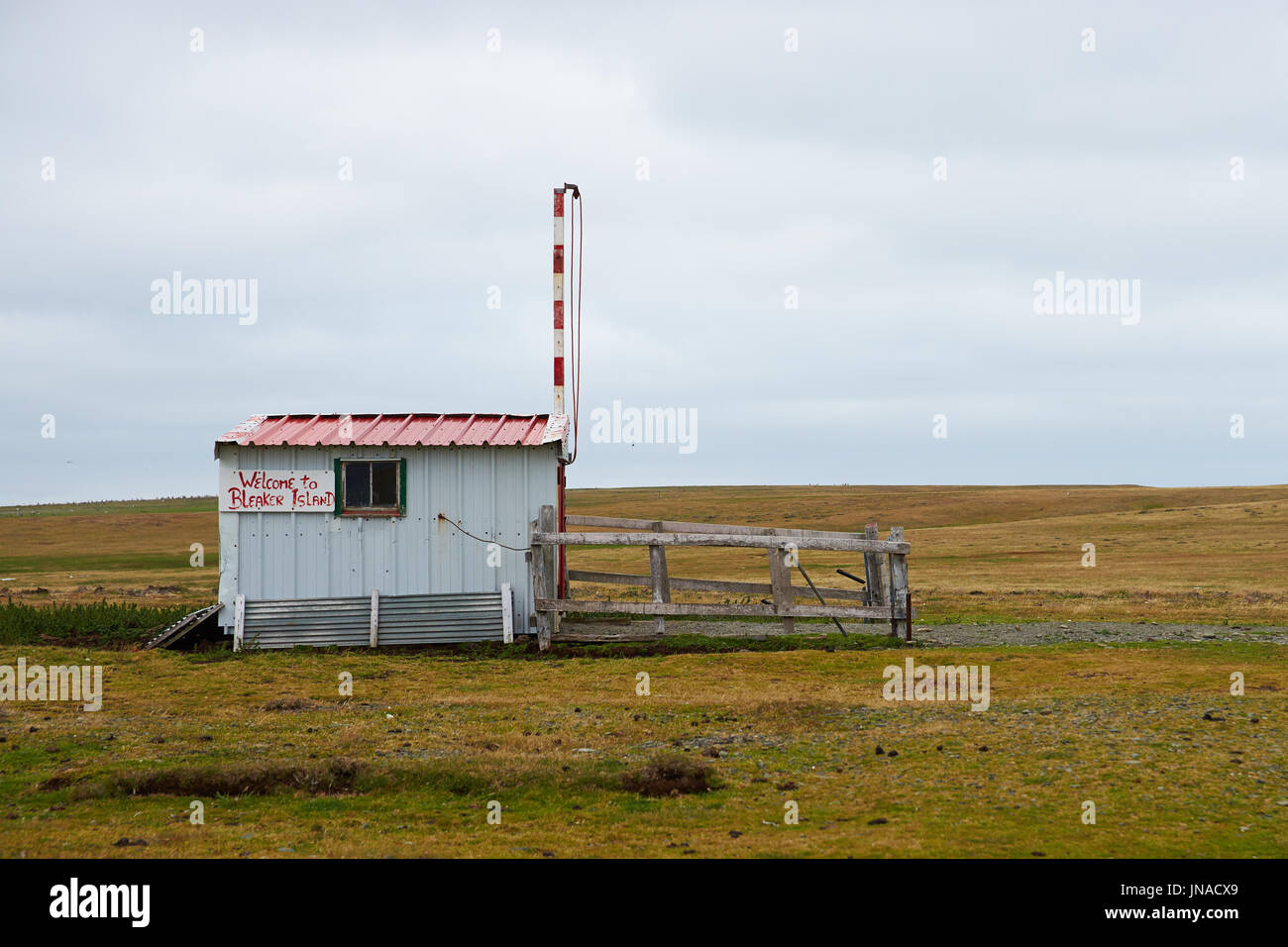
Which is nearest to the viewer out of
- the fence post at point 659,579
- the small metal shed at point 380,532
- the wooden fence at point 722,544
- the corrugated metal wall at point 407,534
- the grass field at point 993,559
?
the wooden fence at point 722,544

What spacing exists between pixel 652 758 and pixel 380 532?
1251cm

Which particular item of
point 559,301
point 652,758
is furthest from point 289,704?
point 559,301

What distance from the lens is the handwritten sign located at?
2280 centimetres

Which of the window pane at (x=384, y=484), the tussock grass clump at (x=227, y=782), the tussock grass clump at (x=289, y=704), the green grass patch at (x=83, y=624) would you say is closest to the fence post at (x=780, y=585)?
the window pane at (x=384, y=484)

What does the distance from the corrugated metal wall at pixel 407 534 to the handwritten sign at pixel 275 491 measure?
0.15 m

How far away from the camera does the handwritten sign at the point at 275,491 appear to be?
22797 mm

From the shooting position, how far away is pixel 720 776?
36.2 ft

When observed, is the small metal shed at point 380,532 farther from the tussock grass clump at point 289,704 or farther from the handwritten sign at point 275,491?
the tussock grass clump at point 289,704

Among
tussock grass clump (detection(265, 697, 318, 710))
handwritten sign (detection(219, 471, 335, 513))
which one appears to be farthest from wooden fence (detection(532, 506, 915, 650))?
tussock grass clump (detection(265, 697, 318, 710))

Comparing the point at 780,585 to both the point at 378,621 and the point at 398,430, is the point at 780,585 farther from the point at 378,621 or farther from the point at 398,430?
the point at 398,430

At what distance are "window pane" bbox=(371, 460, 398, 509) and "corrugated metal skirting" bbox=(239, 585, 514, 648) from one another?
6.50ft

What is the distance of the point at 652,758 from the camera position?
11852 mm

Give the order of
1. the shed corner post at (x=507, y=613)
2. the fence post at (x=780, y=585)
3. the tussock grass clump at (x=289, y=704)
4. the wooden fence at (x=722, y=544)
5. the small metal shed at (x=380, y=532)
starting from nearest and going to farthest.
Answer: the tussock grass clump at (x=289, y=704) < the wooden fence at (x=722, y=544) < the fence post at (x=780, y=585) < the shed corner post at (x=507, y=613) < the small metal shed at (x=380, y=532)
